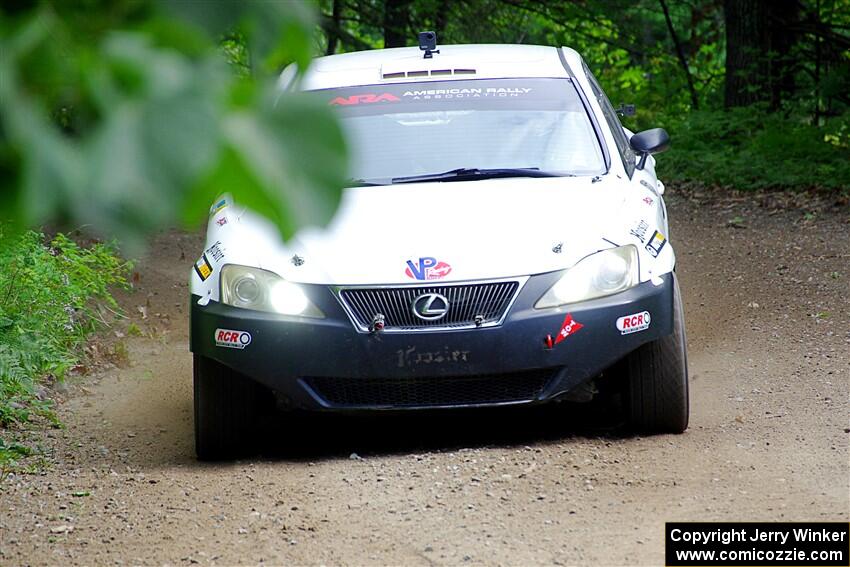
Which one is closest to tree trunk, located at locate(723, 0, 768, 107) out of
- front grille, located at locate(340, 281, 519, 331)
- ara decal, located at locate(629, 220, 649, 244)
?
ara decal, located at locate(629, 220, 649, 244)

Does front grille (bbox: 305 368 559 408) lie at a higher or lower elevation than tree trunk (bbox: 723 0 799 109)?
lower

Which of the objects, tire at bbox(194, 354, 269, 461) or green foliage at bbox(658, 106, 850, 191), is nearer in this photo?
tire at bbox(194, 354, 269, 461)

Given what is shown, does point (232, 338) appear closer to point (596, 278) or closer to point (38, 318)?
point (596, 278)

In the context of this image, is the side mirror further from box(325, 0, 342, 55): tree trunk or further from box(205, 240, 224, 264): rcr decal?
box(325, 0, 342, 55): tree trunk

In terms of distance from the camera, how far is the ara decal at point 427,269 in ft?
16.8

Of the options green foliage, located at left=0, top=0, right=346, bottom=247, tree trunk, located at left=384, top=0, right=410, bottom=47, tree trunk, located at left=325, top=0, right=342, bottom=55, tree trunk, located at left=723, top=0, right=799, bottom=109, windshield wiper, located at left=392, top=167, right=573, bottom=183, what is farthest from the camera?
tree trunk, located at left=384, top=0, right=410, bottom=47

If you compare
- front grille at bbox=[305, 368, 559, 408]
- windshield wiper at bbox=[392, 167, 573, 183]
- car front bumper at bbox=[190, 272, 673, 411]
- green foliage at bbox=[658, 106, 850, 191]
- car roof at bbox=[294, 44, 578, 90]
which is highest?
car roof at bbox=[294, 44, 578, 90]

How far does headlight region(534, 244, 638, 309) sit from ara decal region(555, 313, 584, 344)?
0.27 ft

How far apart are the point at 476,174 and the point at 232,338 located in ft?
5.27

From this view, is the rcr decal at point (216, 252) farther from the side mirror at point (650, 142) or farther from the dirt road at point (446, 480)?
the side mirror at point (650, 142)

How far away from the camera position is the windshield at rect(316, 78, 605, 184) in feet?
20.5

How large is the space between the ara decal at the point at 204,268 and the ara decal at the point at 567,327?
1.60m

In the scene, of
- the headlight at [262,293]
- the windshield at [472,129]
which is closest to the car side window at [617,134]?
the windshield at [472,129]

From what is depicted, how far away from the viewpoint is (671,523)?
4.39 metres
